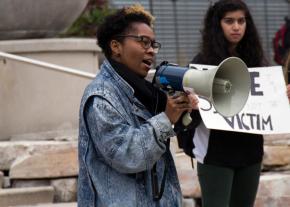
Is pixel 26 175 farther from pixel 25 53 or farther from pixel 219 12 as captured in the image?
pixel 219 12

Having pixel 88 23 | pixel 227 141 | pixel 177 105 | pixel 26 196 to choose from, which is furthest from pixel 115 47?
pixel 88 23

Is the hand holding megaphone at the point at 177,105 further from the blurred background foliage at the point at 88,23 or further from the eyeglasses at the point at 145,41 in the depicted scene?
the blurred background foliage at the point at 88,23

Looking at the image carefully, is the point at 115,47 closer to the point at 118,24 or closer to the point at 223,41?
the point at 118,24

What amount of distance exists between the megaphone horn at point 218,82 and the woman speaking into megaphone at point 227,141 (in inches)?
35.5

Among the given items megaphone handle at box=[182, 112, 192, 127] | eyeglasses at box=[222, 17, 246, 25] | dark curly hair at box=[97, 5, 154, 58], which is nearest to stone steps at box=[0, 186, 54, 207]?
eyeglasses at box=[222, 17, 246, 25]

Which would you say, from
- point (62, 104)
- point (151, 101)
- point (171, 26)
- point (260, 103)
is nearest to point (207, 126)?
point (260, 103)

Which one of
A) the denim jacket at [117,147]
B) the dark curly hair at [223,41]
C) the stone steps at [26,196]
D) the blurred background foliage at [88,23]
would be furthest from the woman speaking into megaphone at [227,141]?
the blurred background foliage at [88,23]

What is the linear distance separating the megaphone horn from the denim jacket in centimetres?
14

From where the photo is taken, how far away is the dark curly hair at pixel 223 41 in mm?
4598

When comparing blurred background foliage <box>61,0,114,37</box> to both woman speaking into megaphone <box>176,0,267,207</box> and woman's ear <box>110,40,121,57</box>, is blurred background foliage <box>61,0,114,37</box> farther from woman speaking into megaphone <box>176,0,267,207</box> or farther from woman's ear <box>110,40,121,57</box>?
woman's ear <box>110,40,121,57</box>

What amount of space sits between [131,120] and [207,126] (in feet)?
3.83

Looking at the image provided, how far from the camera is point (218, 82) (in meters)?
3.32

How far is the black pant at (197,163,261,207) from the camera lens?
14.5 feet

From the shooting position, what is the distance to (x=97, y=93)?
3.25m
